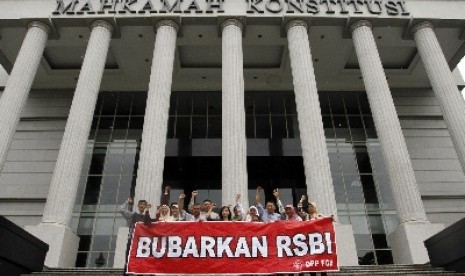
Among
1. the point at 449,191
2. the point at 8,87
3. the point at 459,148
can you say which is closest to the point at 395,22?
the point at 459,148

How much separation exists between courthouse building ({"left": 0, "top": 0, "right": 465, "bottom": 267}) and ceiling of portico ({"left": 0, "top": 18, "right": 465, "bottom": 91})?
111 millimetres

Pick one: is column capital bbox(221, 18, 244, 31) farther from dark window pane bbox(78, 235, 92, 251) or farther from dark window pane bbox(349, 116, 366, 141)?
dark window pane bbox(78, 235, 92, 251)

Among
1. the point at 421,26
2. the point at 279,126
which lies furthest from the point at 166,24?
the point at 421,26

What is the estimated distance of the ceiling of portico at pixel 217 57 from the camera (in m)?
25.0

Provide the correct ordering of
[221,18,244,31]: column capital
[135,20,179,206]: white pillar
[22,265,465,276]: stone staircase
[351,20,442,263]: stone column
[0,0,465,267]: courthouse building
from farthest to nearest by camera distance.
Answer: [221,18,244,31]: column capital < [0,0,465,267]: courthouse building < [135,20,179,206]: white pillar < [351,20,442,263]: stone column < [22,265,465,276]: stone staircase

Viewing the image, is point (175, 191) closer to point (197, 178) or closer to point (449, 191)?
point (197, 178)

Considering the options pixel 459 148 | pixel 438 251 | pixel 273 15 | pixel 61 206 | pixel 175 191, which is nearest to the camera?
pixel 438 251

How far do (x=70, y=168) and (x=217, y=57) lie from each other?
43.5ft

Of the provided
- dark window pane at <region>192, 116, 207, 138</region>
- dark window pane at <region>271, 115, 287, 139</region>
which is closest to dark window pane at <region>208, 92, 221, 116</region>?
dark window pane at <region>192, 116, 207, 138</region>

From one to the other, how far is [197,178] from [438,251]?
1691 cm

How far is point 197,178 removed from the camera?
2695 cm

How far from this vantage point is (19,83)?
837 inches

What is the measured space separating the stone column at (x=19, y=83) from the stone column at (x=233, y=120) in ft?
34.0

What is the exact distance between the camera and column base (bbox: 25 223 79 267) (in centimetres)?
1622
